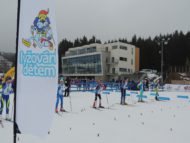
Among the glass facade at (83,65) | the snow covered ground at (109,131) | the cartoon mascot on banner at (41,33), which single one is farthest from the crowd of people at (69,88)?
the glass facade at (83,65)

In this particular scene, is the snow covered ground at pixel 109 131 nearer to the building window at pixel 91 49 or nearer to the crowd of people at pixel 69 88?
the crowd of people at pixel 69 88

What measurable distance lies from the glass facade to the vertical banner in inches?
2410

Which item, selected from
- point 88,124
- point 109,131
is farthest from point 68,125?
point 109,131

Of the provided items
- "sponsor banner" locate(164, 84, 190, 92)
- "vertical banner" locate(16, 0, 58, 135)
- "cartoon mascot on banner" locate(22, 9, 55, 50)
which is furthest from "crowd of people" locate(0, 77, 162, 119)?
"cartoon mascot on banner" locate(22, 9, 55, 50)

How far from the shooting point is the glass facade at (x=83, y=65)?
215 ft

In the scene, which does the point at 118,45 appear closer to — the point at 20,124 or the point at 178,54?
the point at 178,54

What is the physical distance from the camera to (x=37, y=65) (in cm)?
324

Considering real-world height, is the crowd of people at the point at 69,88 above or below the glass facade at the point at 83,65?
below

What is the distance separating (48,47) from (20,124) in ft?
4.15

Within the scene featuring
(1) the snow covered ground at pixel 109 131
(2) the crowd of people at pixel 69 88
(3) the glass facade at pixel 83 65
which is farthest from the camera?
(3) the glass facade at pixel 83 65

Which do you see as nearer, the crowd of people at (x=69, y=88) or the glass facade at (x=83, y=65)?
the crowd of people at (x=69, y=88)

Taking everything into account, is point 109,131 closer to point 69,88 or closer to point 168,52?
point 69,88

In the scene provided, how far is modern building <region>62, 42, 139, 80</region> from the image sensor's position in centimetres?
6356

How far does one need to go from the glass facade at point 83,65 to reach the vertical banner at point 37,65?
61222mm
